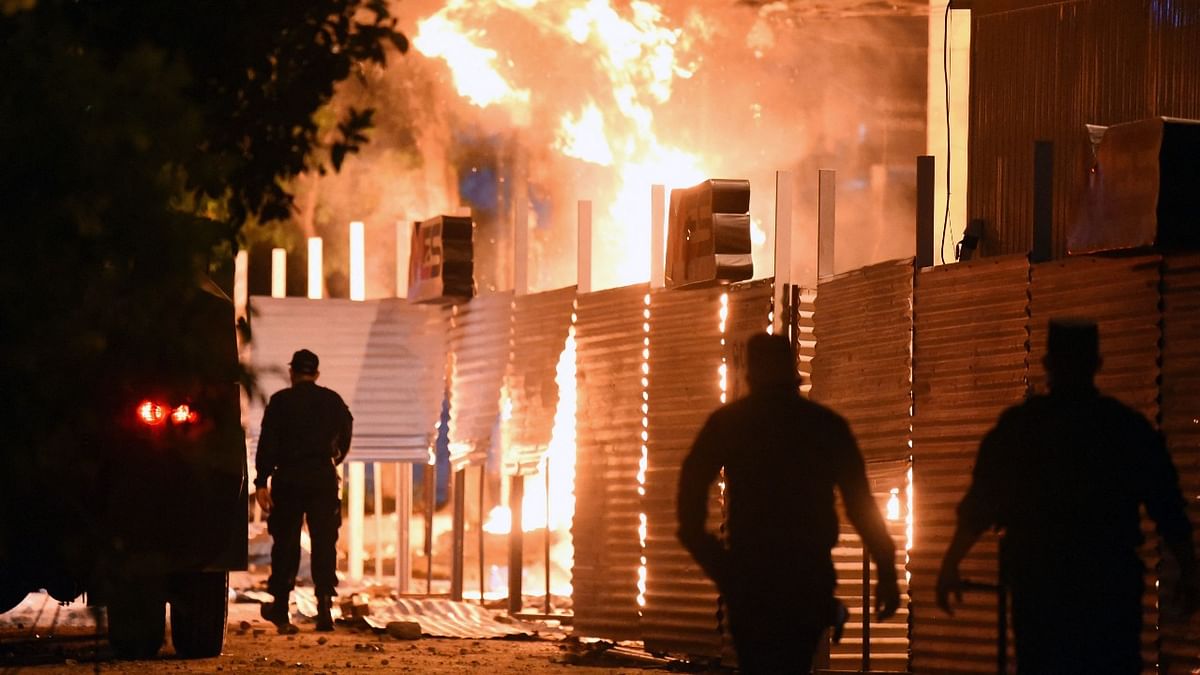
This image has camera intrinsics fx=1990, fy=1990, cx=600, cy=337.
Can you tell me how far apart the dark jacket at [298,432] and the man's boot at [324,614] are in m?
0.94

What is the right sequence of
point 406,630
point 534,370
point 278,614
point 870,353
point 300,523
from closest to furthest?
point 870,353
point 406,630
point 278,614
point 300,523
point 534,370

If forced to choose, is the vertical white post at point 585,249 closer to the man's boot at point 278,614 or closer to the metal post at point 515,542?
the metal post at point 515,542

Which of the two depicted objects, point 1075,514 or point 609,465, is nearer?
point 1075,514

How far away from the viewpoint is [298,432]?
47.0 ft

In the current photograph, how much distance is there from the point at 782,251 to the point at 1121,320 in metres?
2.64

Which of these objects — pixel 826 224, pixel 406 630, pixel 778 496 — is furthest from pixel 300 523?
pixel 778 496

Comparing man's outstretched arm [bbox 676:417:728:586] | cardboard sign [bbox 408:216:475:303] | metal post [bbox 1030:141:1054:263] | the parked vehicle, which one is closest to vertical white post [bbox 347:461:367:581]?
cardboard sign [bbox 408:216:475:303]

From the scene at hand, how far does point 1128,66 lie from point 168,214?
10392 millimetres

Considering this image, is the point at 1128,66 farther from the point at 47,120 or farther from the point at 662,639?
the point at 47,120

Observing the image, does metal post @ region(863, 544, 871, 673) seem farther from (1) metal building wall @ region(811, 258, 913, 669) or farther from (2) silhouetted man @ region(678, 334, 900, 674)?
Answer: (2) silhouetted man @ region(678, 334, 900, 674)

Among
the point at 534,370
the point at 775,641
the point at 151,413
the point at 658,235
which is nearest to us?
the point at 775,641

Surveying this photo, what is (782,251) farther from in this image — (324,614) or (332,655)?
(324,614)

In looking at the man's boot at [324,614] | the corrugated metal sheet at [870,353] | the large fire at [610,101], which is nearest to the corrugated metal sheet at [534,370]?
the man's boot at [324,614]

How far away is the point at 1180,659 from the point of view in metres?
8.99
